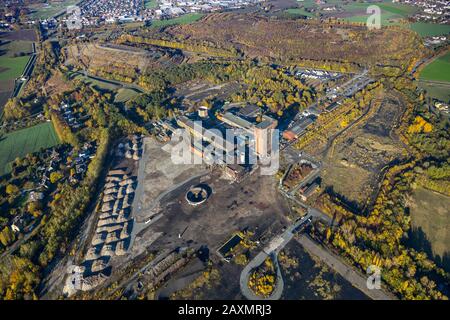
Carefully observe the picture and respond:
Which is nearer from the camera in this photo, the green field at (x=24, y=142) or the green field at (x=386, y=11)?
the green field at (x=24, y=142)

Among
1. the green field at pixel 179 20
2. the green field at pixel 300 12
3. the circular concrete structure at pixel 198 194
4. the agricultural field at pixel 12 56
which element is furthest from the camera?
the green field at pixel 300 12

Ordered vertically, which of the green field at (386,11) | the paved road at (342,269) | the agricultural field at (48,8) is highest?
the agricultural field at (48,8)

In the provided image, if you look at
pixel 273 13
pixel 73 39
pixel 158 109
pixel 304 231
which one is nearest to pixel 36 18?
pixel 73 39

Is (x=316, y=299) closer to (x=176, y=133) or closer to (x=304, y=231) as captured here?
(x=304, y=231)

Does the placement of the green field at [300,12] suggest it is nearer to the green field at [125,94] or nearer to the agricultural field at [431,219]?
the green field at [125,94]

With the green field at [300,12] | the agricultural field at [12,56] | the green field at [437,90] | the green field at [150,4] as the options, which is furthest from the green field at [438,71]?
the green field at [150,4]

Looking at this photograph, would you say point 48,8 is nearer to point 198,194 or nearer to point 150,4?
point 150,4

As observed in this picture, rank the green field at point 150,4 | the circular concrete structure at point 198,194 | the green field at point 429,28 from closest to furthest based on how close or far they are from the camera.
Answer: the circular concrete structure at point 198,194, the green field at point 429,28, the green field at point 150,4

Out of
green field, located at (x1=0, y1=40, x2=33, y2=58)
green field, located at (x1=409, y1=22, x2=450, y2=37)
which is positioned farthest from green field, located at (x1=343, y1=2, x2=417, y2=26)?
green field, located at (x1=0, y1=40, x2=33, y2=58)

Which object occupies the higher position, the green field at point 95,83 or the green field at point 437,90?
the green field at point 95,83
